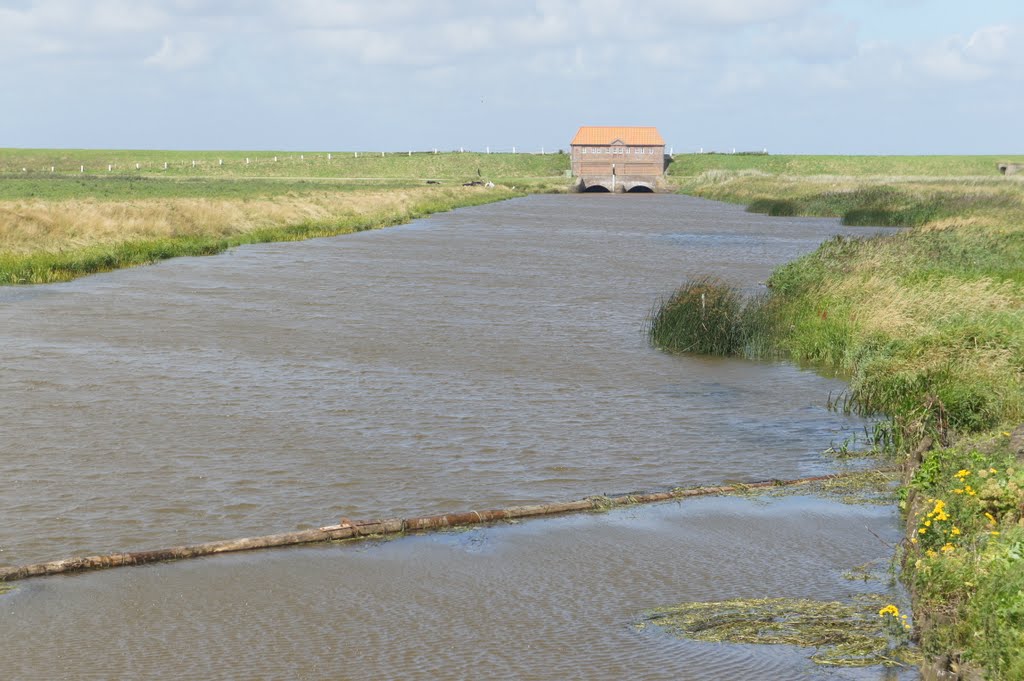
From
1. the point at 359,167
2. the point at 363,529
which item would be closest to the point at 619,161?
the point at 359,167

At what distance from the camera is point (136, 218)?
42.6 meters

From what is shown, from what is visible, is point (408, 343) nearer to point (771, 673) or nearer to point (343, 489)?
point (343, 489)

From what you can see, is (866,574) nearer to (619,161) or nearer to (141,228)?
(141,228)

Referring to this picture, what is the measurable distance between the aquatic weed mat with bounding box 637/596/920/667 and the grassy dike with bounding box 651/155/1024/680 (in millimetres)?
300

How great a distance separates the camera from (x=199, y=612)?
8453 mm

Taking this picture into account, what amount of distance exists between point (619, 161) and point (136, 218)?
97736 millimetres

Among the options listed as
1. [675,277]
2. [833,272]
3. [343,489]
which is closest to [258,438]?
[343,489]

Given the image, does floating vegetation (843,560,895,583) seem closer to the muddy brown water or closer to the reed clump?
the muddy brown water

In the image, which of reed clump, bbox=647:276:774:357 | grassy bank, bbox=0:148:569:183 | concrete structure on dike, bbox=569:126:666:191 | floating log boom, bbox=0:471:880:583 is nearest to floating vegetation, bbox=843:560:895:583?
floating log boom, bbox=0:471:880:583

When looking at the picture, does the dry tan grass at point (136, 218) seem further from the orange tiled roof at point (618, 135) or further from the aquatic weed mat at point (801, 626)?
the orange tiled roof at point (618, 135)

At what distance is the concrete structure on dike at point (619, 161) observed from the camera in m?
134

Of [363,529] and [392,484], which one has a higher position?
[363,529]

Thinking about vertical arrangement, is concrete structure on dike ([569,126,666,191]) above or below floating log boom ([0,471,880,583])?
above

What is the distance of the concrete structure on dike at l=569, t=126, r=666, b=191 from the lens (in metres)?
134
